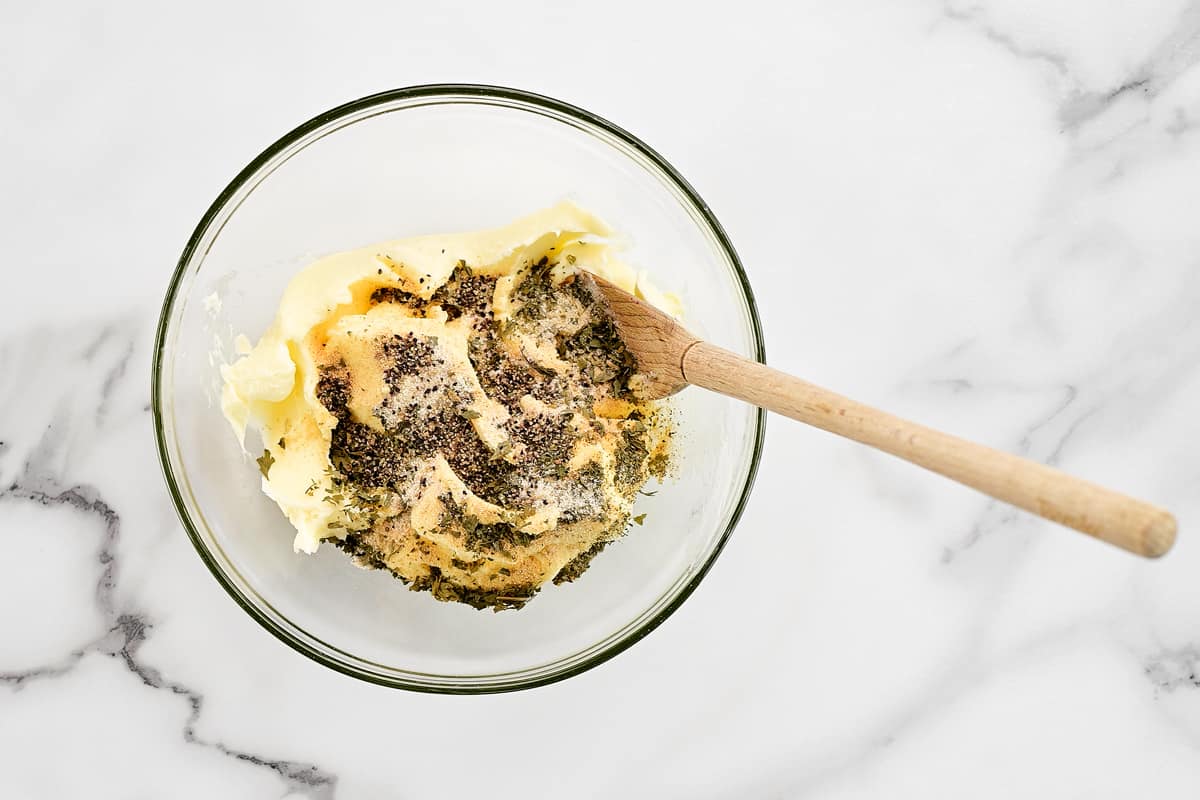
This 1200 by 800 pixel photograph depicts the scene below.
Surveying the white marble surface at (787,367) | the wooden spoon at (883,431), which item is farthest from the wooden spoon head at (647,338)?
the white marble surface at (787,367)

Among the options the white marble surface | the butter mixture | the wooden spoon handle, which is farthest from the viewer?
the white marble surface

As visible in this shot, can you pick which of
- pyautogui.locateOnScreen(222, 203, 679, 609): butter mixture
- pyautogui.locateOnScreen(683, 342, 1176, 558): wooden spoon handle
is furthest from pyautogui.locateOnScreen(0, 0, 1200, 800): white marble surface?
pyautogui.locateOnScreen(683, 342, 1176, 558): wooden spoon handle

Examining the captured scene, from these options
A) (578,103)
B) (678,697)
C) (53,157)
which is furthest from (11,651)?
(578,103)

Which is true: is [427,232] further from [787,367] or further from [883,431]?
[883,431]

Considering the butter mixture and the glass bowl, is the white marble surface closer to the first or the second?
the glass bowl

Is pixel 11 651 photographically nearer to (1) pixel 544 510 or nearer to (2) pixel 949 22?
(1) pixel 544 510

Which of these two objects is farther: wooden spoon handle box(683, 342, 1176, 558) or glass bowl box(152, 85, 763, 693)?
glass bowl box(152, 85, 763, 693)
